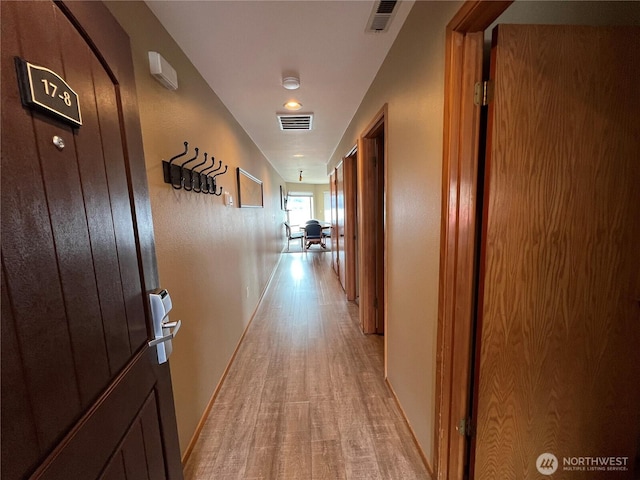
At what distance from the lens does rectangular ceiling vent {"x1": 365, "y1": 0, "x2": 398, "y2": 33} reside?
1252mm

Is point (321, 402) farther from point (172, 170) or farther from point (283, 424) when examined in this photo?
point (172, 170)

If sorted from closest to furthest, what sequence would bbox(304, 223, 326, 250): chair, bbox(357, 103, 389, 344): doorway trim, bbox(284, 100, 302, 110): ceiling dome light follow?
bbox(284, 100, 302, 110): ceiling dome light < bbox(357, 103, 389, 344): doorway trim < bbox(304, 223, 326, 250): chair

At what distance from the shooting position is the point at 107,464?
69cm

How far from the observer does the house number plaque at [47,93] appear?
51cm

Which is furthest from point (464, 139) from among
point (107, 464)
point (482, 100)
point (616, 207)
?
point (107, 464)

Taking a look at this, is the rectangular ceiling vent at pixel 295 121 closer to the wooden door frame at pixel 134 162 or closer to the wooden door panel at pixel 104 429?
the wooden door frame at pixel 134 162

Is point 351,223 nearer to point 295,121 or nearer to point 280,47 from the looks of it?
point 295,121

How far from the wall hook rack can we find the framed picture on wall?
0.64 m

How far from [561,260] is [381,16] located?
141cm

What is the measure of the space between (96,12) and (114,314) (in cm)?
87

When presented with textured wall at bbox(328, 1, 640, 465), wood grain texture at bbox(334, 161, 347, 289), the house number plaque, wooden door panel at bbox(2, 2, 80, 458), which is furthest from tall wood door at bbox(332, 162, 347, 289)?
wooden door panel at bbox(2, 2, 80, 458)

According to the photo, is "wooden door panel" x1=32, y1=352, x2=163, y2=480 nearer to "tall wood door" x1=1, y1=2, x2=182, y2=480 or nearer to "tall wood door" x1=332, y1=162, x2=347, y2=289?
"tall wood door" x1=1, y1=2, x2=182, y2=480

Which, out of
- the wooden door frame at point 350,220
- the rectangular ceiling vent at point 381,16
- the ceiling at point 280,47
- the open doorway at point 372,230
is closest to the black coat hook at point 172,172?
the ceiling at point 280,47

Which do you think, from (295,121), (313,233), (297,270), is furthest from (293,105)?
(313,233)
